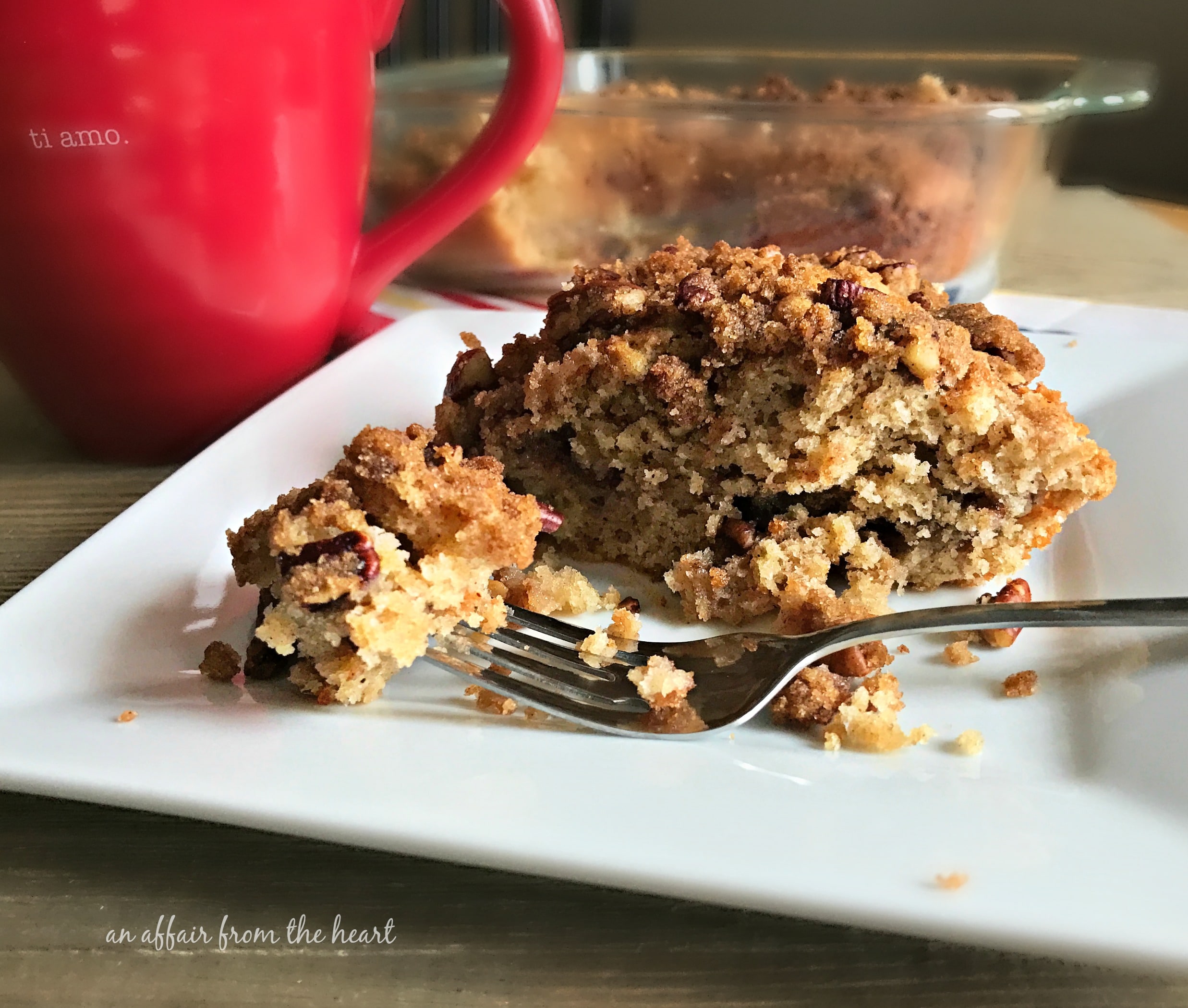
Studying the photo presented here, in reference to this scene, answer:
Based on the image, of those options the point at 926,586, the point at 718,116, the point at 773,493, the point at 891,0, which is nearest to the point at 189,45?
the point at 773,493

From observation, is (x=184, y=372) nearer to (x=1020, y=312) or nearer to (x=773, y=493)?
(x=773, y=493)

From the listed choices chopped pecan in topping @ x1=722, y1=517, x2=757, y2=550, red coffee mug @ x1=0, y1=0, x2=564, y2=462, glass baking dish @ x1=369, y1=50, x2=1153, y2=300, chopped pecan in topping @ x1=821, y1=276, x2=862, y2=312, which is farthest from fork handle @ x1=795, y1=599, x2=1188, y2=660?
glass baking dish @ x1=369, y1=50, x2=1153, y2=300

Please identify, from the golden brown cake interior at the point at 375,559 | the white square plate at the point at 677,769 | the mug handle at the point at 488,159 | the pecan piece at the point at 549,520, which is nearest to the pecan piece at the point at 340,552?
the golden brown cake interior at the point at 375,559

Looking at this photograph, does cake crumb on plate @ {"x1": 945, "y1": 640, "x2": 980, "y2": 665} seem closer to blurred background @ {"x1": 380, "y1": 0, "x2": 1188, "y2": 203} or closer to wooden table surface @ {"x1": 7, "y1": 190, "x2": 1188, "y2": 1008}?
wooden table surface @ {"x1": 7, "y1": 190, "x2": 1188, "y2": 1008}

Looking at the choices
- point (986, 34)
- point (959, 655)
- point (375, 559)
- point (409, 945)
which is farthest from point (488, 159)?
point (986, 34)

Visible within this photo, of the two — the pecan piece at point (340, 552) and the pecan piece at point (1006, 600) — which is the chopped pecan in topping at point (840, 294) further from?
the pecan piece at point (340, 552)

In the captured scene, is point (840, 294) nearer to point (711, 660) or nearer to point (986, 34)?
point (711, 660)
